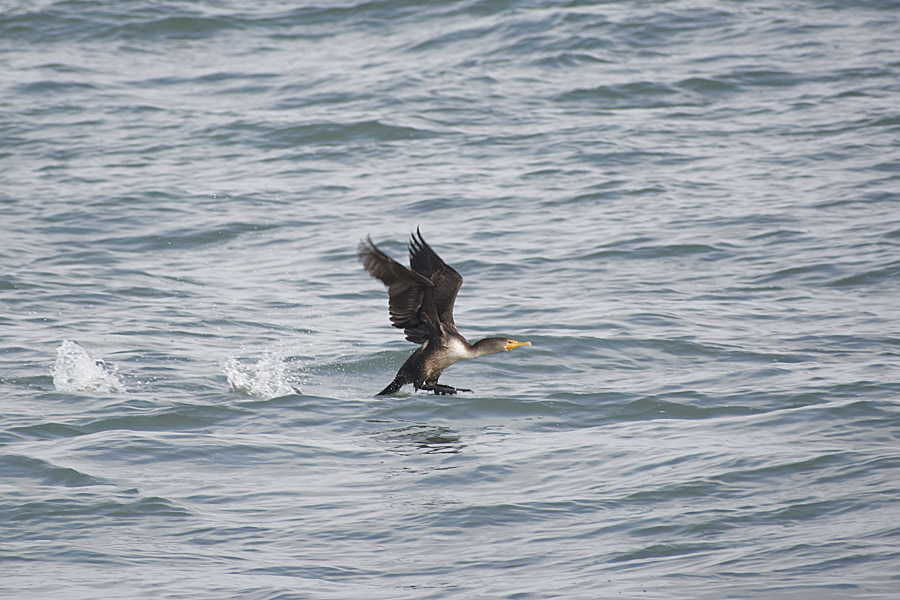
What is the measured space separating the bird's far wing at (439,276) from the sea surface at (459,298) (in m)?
0.76

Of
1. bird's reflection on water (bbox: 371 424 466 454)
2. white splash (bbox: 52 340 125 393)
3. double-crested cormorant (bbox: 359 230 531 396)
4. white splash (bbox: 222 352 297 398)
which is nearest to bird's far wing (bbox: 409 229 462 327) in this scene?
double-crested cormorant (bbox: 359 230 531 396)

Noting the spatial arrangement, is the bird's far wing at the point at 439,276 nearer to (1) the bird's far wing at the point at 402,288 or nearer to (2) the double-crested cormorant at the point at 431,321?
(2) the double-crested cormorant at the point at 431,321

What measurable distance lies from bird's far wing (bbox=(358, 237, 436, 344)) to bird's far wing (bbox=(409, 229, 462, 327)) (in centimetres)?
13

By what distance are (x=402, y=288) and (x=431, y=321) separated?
389mm

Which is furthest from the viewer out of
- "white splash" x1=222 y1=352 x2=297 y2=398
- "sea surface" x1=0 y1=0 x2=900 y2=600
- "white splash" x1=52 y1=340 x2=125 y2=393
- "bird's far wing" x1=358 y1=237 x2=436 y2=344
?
"white splash" x1=222 y1=352 x2=297 y2=398

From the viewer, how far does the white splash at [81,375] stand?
7547 mm

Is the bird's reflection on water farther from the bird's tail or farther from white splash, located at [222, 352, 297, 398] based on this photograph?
white splash, located at [222, 352, 297, 398]

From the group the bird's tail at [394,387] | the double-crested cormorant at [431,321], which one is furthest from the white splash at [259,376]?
the double-crested cormorant at [431,321]

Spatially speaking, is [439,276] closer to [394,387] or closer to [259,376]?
[394,387]

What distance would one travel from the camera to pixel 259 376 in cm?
784

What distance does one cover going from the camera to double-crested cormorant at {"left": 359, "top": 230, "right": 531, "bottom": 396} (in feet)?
22.7

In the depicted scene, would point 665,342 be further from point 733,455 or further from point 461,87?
point 461,87

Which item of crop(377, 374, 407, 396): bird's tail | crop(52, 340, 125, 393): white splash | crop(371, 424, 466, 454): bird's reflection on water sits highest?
crop(52, 340, 125, 393): white splash

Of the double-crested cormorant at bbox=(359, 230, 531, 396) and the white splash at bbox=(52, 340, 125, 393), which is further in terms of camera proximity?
the white splash at bbox=(52, 340, 125, 393)
